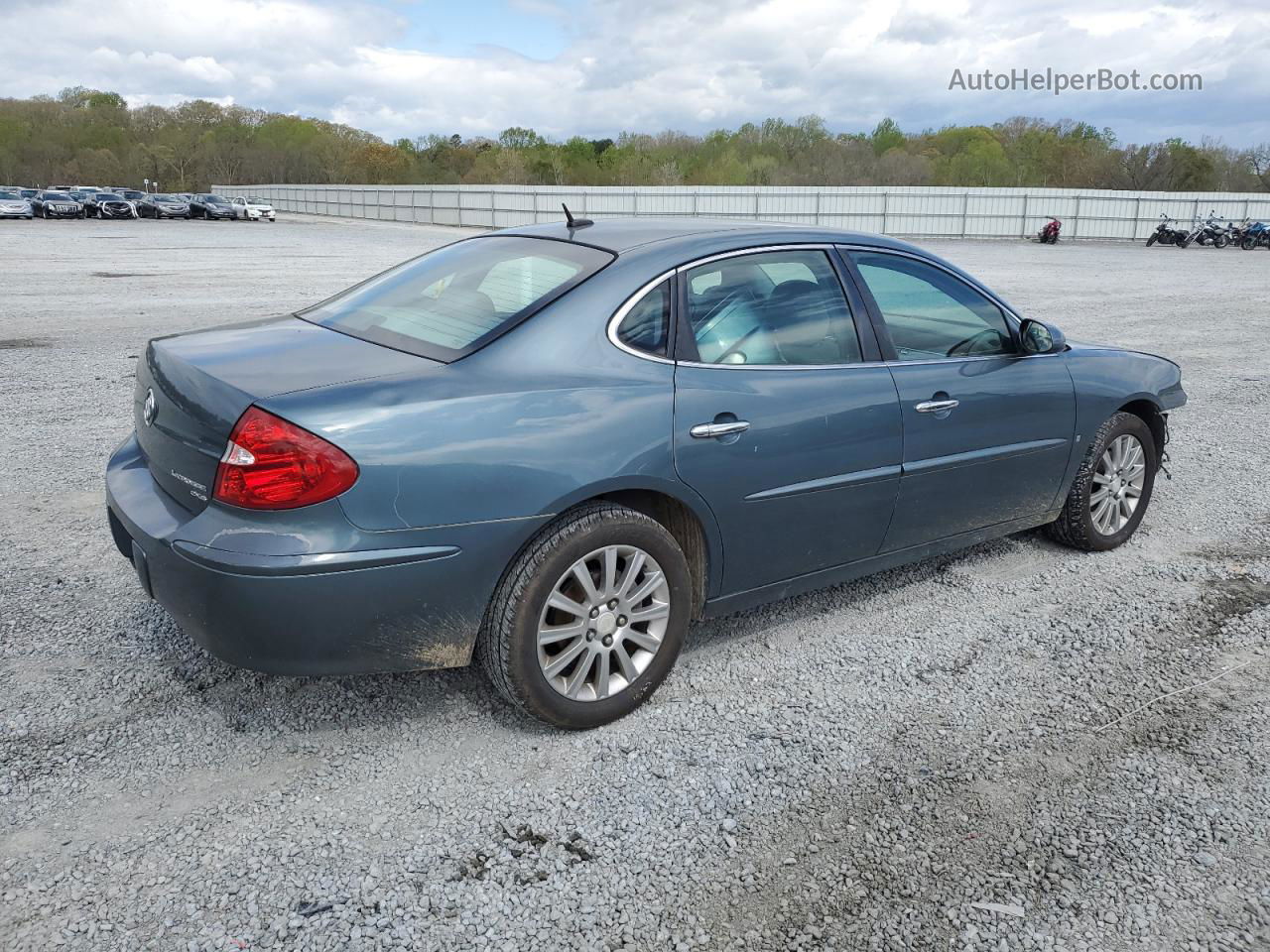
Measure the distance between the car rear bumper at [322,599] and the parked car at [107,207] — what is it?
187ft

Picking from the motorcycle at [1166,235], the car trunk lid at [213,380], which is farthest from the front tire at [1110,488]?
the motorcycle at [1166,235]

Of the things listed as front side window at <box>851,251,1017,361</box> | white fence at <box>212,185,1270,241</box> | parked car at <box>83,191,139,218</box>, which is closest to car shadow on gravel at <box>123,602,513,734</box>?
front side window at <box>851,251,1017,361</box>

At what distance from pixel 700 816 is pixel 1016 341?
8.50 ft

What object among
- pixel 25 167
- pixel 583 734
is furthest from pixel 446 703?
pixel 25 167

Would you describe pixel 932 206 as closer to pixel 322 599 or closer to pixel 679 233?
pixel 679 233

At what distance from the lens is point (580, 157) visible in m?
124

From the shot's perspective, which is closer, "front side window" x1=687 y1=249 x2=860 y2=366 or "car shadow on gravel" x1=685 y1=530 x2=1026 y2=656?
"front side window" x1=687 y1=249 x2=860 y2=366

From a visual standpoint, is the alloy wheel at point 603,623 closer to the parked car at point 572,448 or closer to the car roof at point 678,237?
the parked car at point 572,448

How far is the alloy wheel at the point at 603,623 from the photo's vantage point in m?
3.21

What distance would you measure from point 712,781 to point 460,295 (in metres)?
1.88

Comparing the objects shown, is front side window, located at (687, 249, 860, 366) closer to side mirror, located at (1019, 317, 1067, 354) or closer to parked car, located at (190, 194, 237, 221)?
side mirror, located at (1019, 317, 1067, 354)

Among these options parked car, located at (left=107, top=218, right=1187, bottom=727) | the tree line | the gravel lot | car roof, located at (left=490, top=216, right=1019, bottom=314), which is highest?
the tree line

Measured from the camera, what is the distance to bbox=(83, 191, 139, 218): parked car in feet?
173

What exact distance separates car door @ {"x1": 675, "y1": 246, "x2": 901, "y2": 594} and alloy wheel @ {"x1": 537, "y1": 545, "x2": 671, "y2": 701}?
1.11 feet
